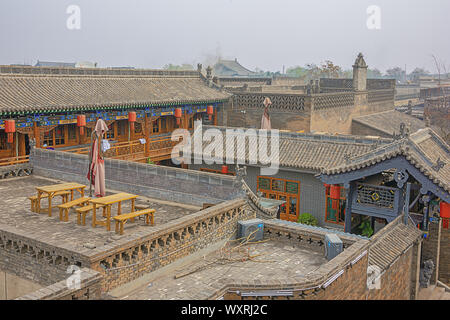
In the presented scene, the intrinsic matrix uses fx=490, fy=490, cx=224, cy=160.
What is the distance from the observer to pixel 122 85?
25.7 meters

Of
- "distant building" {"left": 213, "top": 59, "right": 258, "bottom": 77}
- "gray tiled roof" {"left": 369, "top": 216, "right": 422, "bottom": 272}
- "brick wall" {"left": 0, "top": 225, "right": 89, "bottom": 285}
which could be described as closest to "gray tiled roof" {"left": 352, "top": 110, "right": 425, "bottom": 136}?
"gray tiled roof" {"left": 369, "top": 216, "right": 422, "bottom": 272}

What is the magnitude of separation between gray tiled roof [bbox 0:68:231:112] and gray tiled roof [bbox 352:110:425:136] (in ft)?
32.8

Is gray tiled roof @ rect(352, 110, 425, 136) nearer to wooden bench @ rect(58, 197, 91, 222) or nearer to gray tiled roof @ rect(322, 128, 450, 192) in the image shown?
gray tiled roof @ rect(322, 128, 450, 192)

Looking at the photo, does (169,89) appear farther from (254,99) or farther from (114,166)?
(114,166)

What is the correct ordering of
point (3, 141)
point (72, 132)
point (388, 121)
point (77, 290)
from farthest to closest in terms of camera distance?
point (388, 121) → point (72, 132) → point (3, 141) → point (77, 290)

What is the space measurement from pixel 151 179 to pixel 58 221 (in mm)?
3297

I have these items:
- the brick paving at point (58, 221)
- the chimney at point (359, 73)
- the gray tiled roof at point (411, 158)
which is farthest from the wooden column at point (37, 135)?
Answer: the chimney at point (359, 73)

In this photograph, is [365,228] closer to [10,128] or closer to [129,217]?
[129,217]

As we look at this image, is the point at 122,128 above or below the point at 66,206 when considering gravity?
above

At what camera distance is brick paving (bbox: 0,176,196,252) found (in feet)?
34.5

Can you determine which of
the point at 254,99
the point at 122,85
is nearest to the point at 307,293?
the point at 122,85

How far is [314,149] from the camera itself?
65.9ft

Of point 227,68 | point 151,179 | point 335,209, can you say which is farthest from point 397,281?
point 227,68
